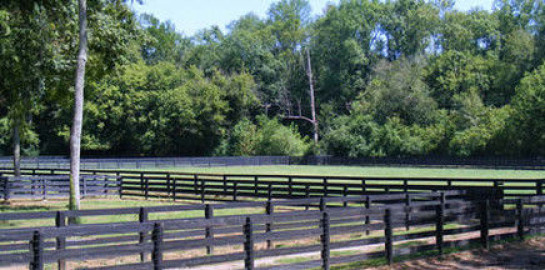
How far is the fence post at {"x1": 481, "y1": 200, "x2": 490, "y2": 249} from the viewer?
507 inches

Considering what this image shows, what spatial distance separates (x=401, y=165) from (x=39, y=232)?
2408 inches

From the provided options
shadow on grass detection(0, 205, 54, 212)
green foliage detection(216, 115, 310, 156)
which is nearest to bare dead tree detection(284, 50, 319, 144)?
green foliage detection(216, 115, 310, 156)

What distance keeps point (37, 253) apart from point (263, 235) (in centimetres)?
346

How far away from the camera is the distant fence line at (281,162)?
59.1 metres

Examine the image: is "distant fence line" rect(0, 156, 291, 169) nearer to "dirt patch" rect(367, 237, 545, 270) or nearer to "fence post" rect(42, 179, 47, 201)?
"fence post" rect(42, 179, 47, 201)

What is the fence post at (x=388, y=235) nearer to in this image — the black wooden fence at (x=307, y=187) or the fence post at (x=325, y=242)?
the fence post at (x=325, y=242)

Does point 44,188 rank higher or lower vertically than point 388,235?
higher

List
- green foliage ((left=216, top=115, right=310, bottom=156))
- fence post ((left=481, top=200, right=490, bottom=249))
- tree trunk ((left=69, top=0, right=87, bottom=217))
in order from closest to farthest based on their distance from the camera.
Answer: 1. fence post ((left=481, top=200, right=490, bottom=249))
2. tree trunk ((left=69, top=0, right=87, bottom=217))
3. green foliage ((left=216, top=115, right=310, bottom=156))

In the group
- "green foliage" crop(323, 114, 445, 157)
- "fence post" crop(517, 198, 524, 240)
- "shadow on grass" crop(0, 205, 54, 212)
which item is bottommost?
"shadow on grass" crop(0, 205, 54, 212)

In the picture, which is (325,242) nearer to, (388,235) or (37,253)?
(388,235)

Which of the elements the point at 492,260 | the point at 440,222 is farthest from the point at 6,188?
the point at 492,260

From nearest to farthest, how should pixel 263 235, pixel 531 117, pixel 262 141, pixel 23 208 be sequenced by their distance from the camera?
pixel 263 235 < pixel 23 208 < pixel 531 117 < pixel 262 141

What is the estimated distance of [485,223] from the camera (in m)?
12.9

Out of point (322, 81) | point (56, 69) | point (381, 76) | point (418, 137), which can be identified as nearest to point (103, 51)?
point (56, 69)
